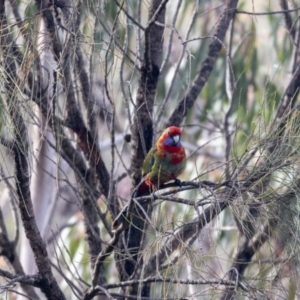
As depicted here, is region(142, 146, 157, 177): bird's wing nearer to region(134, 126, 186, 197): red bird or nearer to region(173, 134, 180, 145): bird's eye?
region(134, 126, 186, 197): red bird

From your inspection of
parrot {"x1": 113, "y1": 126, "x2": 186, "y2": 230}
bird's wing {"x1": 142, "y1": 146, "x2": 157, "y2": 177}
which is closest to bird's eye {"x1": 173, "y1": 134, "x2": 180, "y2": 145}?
parrot {"x1": 113, "y1": 126, "x2": 186, "y2": 230}

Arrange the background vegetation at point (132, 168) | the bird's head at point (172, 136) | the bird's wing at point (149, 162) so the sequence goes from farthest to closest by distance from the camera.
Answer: the bird's head at point (172, 136)
the bird's wing at point (149, 162)
the background vegetation at point (132, 168)

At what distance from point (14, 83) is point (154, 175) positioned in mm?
1184

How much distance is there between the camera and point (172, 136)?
341 cm

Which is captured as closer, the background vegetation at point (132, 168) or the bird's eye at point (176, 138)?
the background vegetation at point (132, 168)

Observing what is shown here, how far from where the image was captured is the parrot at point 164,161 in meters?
3.27

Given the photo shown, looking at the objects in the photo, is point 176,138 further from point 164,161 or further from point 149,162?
point 149,162

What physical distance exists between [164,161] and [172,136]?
143 mm

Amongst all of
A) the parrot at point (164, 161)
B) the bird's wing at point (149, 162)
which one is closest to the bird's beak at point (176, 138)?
the parrot at point (164, 161)

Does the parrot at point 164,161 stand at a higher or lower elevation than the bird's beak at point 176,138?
lower

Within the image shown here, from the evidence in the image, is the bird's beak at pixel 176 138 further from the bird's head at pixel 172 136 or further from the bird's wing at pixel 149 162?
the bird's wing at pixel 149 162

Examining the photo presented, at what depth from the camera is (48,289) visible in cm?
268

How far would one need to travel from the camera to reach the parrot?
129 inches

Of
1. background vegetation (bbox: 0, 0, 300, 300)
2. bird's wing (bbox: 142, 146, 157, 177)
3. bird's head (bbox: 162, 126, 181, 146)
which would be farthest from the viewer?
bird's head (bbox: 162, 126, 181, 146)
